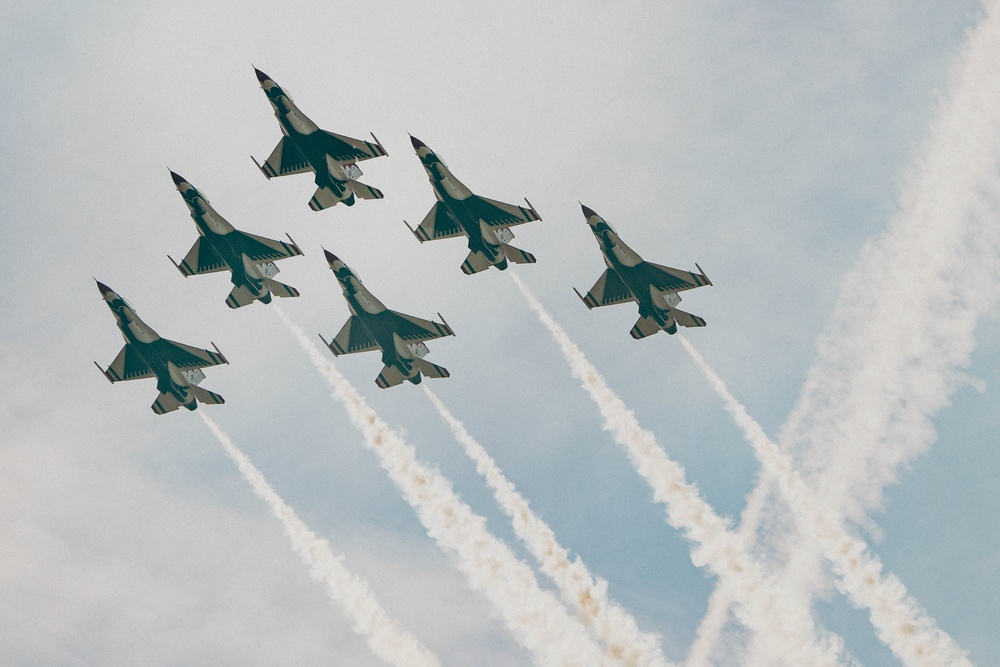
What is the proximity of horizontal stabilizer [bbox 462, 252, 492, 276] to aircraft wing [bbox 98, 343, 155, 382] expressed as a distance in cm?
3111

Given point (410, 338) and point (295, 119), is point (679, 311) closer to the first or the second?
point (410, 338)

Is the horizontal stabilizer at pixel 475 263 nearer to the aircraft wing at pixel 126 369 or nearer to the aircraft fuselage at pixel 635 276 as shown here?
the aircraft fuselage at pixel 635 276

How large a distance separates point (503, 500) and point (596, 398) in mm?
13001

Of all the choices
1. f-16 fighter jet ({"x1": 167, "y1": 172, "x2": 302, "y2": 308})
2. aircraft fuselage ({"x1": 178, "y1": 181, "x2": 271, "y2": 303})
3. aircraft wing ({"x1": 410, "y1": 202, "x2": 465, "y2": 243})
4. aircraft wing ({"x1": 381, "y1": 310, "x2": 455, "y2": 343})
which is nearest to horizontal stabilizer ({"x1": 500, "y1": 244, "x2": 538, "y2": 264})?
aircraft wing ({"x1": 410, "y1": 202, "x2": 465, "y2": 243})

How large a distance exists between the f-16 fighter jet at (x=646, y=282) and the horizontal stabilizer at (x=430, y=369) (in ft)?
46.9

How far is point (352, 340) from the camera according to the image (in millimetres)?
107812

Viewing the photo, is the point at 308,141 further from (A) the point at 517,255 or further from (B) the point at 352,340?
(A) the point at 517,255

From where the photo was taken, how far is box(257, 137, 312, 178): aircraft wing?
10556 cm

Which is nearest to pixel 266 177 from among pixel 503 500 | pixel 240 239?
pixel 240 239

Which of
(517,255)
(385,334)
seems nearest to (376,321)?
(385,334)

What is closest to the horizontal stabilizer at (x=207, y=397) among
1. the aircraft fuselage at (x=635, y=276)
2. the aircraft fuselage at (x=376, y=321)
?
the aircraft fuselage at (x=376, y=321)

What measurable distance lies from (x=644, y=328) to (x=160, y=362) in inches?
1753

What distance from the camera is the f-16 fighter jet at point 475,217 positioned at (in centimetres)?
10019

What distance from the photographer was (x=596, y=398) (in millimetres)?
109188
